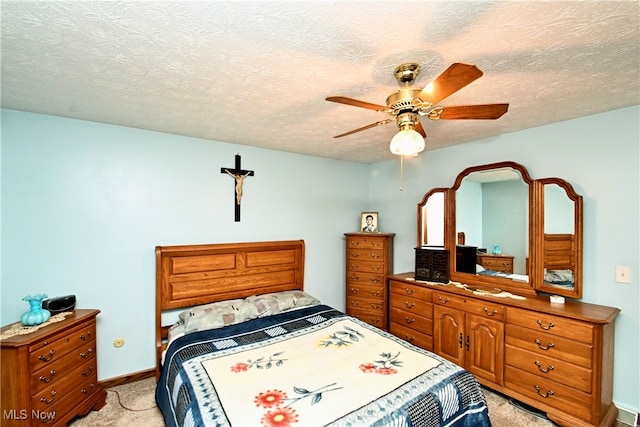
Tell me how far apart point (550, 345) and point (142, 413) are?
329cm

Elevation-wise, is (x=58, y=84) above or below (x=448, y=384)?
above

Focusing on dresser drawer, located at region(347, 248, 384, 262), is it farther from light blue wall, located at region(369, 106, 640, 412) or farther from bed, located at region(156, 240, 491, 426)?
light blue wall, located at region(369, 106, 640, 412)

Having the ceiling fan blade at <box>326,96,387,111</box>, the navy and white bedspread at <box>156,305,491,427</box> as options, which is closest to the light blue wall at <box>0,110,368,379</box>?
the navy and white bedspread at <box>156,305,491,427</box>

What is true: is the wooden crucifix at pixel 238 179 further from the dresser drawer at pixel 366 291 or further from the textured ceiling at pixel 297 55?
the dresser drawer at pixel 366 291

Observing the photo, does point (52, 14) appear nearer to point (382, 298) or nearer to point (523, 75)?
point (523, 75)

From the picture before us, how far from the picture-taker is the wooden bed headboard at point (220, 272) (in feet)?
9.00

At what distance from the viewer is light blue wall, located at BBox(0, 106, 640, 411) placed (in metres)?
2.21

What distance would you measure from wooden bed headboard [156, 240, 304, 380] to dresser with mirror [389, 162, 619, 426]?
4.46 feet

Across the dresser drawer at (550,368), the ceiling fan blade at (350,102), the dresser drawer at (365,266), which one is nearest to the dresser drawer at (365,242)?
the dresser drawer at (365,266)

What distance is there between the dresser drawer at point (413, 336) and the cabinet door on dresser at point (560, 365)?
2.39ft

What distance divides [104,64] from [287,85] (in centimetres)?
103

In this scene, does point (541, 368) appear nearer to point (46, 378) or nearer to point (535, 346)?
point (535, 346)

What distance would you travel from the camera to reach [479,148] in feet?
10.1

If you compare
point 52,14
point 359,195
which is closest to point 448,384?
point 52,14
